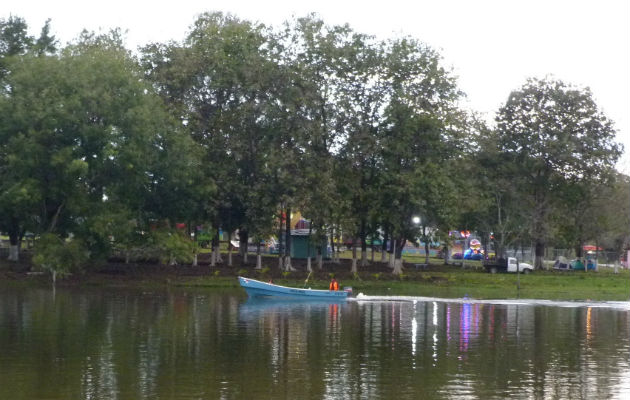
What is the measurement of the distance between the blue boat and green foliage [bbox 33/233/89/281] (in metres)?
11.8

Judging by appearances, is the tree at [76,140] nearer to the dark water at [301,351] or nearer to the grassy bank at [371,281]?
the grassy bank at [371,281]

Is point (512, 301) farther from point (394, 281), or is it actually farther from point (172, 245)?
point (172, 245)

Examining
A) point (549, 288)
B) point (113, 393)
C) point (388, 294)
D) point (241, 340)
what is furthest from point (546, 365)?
point (549, 288)

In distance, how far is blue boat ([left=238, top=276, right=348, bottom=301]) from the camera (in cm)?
5806

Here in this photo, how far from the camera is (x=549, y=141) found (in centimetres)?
8038

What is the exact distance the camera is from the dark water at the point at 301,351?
25.7 m

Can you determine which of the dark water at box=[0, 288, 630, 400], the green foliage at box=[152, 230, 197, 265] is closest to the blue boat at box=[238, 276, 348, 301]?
the dark water at box=[0, 288, 630, 400]

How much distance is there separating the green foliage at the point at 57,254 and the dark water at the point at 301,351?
7.00 meters

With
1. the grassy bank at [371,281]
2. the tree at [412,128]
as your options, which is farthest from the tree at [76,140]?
the tree at [412,128]

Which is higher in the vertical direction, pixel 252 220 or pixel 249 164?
pixel 249 164

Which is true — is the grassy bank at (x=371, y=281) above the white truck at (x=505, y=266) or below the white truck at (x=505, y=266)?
below

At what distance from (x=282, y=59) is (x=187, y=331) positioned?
35.2 meters

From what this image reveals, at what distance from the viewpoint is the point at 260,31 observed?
237ft

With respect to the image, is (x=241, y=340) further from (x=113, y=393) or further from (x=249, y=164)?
(x=249, y=164)
